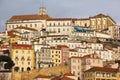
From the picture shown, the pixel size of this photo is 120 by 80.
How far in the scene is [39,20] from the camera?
9619cm

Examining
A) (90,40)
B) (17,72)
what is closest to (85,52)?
(90,40)

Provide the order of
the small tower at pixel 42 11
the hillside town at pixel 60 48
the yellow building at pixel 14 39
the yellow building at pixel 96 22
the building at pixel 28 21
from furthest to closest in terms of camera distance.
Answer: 1. the small tower at pixel 42 11
2. the yellow building at pixel 96 22
3. the building at pixel 28 21
4. the yellow building at pixel 14 39
5. the hillside town at pixel 60 48

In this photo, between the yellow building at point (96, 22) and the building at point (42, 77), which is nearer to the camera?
the building at point (42, 77)

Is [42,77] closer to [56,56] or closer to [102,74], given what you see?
[102,74]

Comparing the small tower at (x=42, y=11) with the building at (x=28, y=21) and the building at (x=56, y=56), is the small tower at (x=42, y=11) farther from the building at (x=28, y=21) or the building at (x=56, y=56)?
the building at (x=56, y=56)

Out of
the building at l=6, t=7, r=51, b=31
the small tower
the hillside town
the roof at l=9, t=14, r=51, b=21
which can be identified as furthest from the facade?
the small tower

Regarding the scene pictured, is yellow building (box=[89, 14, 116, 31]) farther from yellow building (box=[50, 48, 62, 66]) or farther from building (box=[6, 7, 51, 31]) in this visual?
yellow building (box=[50, 48, 62, 66])

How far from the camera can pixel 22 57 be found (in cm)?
7344

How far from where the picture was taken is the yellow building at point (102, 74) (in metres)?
65.0

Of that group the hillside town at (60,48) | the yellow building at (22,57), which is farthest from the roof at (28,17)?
the yellow building at (22,57)

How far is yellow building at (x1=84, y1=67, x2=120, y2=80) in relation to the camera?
65000 millimetres

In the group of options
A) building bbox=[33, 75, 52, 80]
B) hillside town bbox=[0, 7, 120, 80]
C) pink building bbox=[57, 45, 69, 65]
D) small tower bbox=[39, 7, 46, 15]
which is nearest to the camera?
building bbox=[33, 75, 52, 80]

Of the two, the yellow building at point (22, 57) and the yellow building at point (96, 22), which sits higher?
the yellow building at point (96, 22)

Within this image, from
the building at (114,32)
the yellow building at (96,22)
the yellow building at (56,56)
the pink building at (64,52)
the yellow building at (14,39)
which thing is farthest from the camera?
the yellow building at (96,22)
